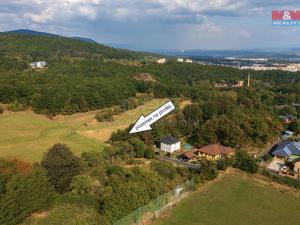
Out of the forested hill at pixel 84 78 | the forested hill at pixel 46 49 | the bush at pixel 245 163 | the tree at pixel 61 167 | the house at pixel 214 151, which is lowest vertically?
the house at pixel 214 151

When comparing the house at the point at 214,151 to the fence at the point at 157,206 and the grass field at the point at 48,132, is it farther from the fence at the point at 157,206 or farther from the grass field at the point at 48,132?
the grass field at the point at 48,132

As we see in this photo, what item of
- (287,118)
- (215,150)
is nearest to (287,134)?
(287,118)

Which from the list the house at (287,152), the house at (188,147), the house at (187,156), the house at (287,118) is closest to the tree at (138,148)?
the house at (187,156)

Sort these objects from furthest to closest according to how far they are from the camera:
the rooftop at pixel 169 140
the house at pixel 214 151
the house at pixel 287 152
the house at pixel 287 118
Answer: the house at pixel 287 118 < the rooftop at pixel 169 140 < the house at pixel 214 151 < the house at pixel 287 152

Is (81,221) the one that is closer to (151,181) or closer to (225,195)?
(151,181)

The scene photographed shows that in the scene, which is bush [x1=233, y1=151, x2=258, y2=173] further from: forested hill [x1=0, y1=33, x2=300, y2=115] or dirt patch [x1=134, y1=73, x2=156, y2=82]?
dirt patch [x1=134, y1=73, x2=156, y2=82]
